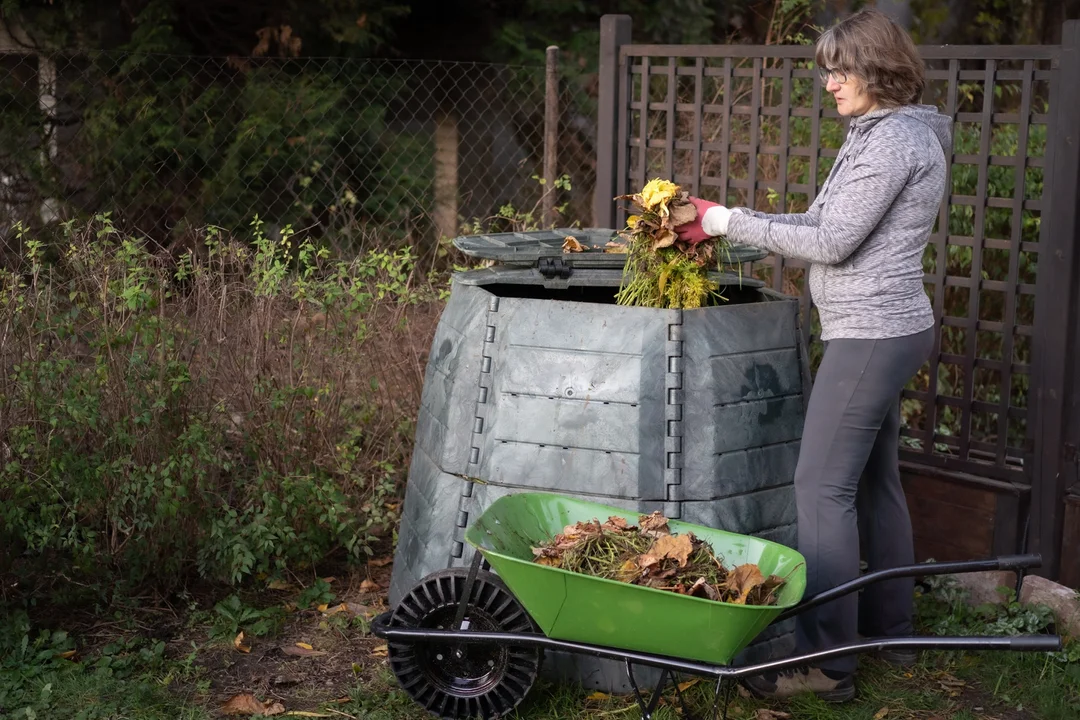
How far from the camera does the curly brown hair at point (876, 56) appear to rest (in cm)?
310

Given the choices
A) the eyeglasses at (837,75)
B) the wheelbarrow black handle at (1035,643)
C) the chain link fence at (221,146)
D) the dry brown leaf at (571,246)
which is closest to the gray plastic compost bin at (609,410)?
the dry brown leaf at (571,246)

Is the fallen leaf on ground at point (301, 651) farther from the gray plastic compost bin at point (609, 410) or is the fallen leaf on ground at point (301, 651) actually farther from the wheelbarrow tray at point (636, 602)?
the wheelbarrow tray at point (636, 602)

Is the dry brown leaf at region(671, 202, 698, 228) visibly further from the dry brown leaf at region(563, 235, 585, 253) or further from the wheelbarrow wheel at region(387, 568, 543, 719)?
the wheelbarrow wheel at region(387, 568, 543, 719)

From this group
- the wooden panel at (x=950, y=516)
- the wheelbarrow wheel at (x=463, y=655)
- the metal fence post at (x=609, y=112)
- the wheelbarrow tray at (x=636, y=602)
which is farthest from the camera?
the metal fence post at (x=609, y=112)

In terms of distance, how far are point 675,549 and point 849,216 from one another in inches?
38.4

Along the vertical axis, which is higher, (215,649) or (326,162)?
(326,162)

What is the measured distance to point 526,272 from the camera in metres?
3.72

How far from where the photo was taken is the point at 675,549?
2.97 meters

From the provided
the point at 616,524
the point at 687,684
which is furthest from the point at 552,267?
the point at 687,684

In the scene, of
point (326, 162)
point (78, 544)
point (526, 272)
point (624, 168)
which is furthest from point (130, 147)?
point (526, 272)

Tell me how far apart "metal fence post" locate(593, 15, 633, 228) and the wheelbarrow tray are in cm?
228

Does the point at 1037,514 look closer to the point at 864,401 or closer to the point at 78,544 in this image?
the point at 864,401

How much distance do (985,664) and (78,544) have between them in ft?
9.82

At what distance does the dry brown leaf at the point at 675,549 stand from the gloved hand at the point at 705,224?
0.84 m
